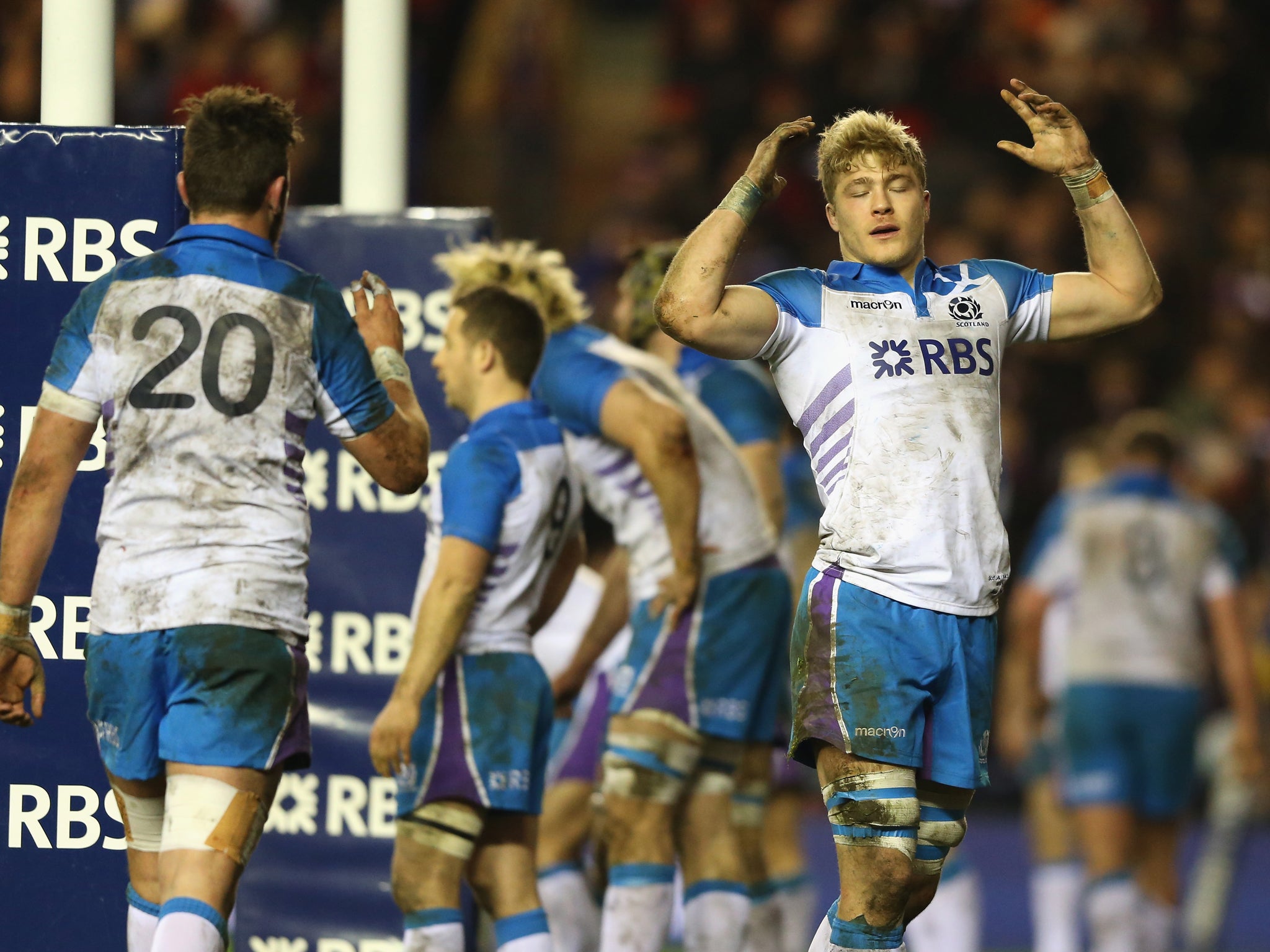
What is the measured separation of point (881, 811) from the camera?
418 centimetres

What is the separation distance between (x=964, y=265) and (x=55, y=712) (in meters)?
2.67

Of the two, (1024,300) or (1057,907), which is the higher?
(1024,300)

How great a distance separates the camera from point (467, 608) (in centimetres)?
504

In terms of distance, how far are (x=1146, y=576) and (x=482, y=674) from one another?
4470mm

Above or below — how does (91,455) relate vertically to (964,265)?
below

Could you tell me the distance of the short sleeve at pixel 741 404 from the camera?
21.6 feet

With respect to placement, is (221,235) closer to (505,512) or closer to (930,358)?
(505,512)

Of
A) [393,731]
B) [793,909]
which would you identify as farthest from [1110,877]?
[393,731]

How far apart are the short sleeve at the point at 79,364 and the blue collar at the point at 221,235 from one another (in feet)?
0.77

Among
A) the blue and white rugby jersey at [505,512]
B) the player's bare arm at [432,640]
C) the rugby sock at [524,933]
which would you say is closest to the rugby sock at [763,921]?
the rugby sock at [524,933]

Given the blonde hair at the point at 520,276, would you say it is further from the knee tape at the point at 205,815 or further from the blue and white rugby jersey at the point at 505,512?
the knee tape at the point at 205,815

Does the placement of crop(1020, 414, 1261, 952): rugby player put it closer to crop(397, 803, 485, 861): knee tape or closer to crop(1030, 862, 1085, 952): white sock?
crop(1030, 862, 1085, 952): white sock

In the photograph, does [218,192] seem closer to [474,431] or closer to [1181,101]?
[474,431]

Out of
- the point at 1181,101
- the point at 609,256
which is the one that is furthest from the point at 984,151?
the point at 609,256
